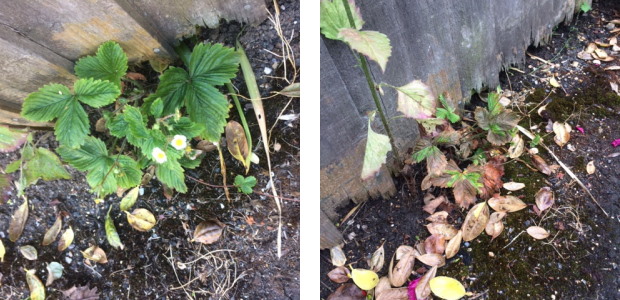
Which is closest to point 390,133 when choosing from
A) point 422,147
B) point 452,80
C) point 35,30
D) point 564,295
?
point 422,147

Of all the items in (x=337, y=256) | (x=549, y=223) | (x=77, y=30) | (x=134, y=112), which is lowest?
(x=549, y=223)

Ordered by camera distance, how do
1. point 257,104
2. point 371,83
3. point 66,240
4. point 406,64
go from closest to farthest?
point 371,83, point 406,64, point 257,104, point 66,240

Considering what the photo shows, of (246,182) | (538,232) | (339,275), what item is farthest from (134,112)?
(538,232)

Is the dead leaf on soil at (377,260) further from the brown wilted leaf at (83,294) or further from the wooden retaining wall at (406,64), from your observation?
the brown wilted leaf at (83,294)

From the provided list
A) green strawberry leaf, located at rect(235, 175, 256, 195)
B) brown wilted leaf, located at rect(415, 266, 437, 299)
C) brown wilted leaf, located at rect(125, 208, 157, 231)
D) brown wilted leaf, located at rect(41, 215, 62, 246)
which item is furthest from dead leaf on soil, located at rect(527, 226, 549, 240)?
brown wilted leaf, located at rect(41, 215, 62, 246)

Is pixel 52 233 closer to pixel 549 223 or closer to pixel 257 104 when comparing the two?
pixel 257 104

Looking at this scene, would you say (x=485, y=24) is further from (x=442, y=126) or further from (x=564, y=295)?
(x=564, y=295)
